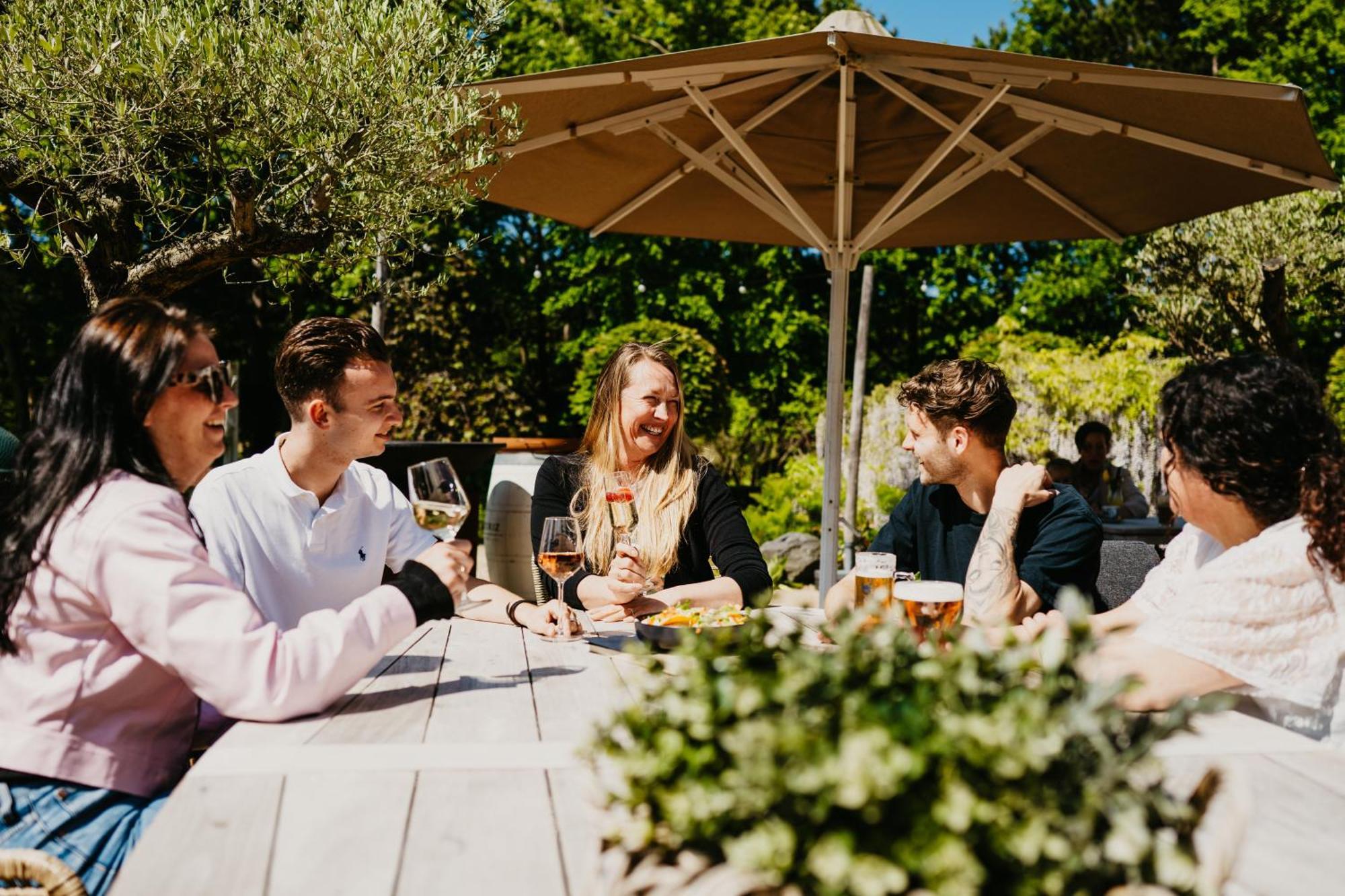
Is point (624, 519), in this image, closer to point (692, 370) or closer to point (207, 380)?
point (207, 380)

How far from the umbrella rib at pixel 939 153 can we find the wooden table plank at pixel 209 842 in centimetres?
339

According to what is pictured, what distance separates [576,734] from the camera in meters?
1.65

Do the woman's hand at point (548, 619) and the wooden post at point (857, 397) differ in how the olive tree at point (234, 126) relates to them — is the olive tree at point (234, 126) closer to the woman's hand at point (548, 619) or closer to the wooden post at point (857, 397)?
the woman's hand at point (548, 619)

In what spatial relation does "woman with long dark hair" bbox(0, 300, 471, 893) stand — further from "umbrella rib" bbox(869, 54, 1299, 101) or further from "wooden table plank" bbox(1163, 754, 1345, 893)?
"umbrella rib" bbox(869, 54, 1299, 101)

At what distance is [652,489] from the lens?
11.2 feet

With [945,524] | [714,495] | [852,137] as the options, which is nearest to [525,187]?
[852,137]

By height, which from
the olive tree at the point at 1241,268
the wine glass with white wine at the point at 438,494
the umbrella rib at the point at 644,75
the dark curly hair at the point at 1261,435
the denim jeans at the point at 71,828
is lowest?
the denim jeans at the point at 71,828

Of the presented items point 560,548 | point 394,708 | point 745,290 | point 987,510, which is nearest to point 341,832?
point 394,708

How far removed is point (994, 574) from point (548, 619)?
3.70 feet

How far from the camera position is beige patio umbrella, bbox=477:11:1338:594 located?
3600mm

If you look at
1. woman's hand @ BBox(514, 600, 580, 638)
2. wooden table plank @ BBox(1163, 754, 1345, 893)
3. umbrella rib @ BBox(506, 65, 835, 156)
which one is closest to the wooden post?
umbrella rib @ BBox(506, 65, 835, 156)

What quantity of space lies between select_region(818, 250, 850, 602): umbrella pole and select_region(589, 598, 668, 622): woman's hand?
75.0 inches

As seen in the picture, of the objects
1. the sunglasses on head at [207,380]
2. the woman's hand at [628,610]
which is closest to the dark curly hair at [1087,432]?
the woman's hand at [628,610]

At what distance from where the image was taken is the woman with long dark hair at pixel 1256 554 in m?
1.67
